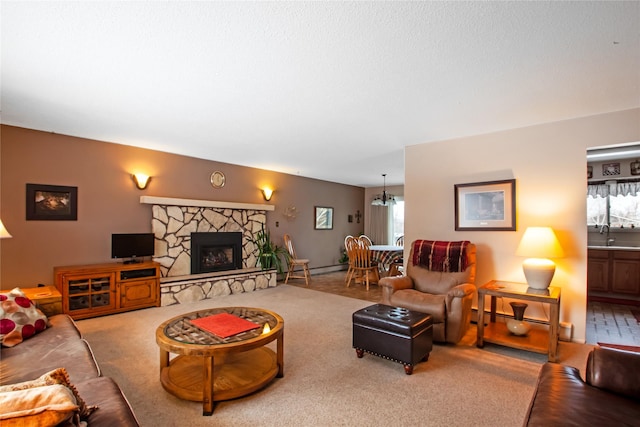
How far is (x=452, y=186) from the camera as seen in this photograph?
4.20m

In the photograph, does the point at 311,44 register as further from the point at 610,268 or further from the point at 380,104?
the point at 610,268

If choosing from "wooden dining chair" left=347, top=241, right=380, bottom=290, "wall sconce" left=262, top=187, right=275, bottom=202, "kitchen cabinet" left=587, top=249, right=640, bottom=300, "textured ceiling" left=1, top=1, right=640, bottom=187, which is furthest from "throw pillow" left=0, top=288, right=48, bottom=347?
"kitchen cabinet" left=587, top=249, right=640, bottom=300

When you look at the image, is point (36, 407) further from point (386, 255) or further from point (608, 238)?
point (608, 238)

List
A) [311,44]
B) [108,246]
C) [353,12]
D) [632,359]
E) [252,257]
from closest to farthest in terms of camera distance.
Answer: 1. [632,359]
2. [353,12]
3. [311,44]
4. [108,246]
5. [252,257]

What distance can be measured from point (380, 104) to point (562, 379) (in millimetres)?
2497

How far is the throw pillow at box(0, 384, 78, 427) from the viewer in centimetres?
92

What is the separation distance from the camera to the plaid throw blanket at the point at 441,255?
370cm

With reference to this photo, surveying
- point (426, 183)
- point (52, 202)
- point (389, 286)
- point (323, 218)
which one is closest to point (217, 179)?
point (52, 202)

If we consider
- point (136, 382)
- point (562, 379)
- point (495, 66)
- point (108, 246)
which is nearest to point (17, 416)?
point (136, 382)

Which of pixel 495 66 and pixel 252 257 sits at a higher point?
pixel 495 66

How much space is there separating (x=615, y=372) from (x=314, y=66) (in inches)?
100

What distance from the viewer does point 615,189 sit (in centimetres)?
540

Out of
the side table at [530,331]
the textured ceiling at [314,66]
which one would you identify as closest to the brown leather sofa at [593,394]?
the side table at [530,331]

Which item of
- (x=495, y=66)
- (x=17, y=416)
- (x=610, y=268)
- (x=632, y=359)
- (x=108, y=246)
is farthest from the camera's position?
(x=610, y=268)
